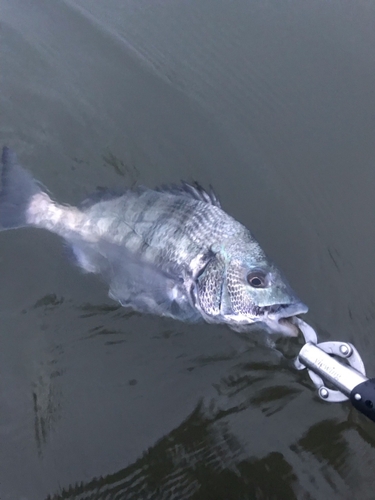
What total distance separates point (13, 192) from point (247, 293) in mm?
1942

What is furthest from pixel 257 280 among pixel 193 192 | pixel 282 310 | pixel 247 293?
pixel 193 192

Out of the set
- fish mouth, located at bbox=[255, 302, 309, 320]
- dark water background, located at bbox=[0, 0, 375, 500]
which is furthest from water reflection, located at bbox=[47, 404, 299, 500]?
fish mouth, located at bbox=[255, 302, 309, 320]

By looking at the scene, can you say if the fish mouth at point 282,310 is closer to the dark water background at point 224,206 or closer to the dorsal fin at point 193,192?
the dark water background at point 224,206

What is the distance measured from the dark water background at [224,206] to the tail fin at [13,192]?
0.22 m

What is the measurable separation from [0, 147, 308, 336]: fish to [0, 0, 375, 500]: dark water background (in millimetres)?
182

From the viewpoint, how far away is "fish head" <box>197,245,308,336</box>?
288cm

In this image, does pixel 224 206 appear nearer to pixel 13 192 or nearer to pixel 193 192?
pixel 193 192

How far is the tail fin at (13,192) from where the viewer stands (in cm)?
357

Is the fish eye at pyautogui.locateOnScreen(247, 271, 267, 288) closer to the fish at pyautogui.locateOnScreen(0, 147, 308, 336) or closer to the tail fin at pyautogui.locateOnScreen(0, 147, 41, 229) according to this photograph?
the fish at pyautogui.locateOnScreen(0, 147, 308, 336)

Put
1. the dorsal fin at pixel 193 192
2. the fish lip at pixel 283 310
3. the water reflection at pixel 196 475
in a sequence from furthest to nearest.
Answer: the dorsal fin at pixel 193 192 → the water reflection at pixel 196 475 → the fish lip at pixel 283 310

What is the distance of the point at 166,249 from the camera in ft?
11.0

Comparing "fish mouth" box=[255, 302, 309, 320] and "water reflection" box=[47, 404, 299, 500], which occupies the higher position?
"fish mouth" box=[255, 302, 309, 320]

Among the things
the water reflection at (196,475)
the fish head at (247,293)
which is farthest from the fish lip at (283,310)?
the water reflection at (196,475)

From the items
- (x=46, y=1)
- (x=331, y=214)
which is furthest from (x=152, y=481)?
(x=46, y=1)
